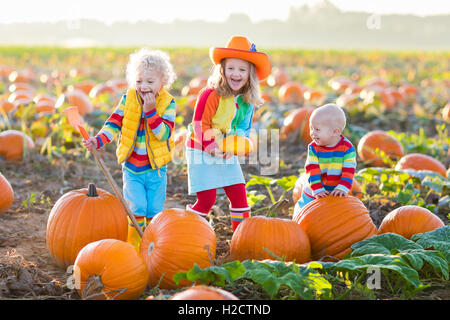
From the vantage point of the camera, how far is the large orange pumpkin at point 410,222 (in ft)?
12.2

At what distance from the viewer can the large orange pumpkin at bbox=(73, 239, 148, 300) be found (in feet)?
9.27

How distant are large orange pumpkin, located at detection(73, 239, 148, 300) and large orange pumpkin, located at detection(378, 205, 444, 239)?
1874mm

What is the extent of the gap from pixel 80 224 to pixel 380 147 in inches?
161

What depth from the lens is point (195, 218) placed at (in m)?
3.33

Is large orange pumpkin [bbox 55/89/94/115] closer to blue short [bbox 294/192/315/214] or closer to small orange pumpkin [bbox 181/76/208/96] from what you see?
small orange pumpkin [bbox 181/76/208/96]

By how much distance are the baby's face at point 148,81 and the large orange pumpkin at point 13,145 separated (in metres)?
2.64

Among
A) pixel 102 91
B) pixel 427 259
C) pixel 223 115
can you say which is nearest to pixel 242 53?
pixel 223 115

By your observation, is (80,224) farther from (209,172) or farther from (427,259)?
(427,259)

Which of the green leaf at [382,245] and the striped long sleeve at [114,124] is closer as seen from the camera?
the green leaf at [382,245]

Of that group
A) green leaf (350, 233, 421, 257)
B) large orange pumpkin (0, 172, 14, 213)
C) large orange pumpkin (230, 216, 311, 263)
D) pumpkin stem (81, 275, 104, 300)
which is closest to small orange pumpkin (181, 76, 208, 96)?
large orange pumpkin (0, 172, 14, 213)

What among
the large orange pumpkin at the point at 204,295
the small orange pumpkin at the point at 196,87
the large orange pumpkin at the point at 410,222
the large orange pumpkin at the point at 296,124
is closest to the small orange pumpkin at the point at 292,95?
the small orange pumpkin at the point at 196,87

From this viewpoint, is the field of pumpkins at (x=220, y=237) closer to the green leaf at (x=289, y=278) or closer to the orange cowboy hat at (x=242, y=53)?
the green leaf at (x=289, y=278)
